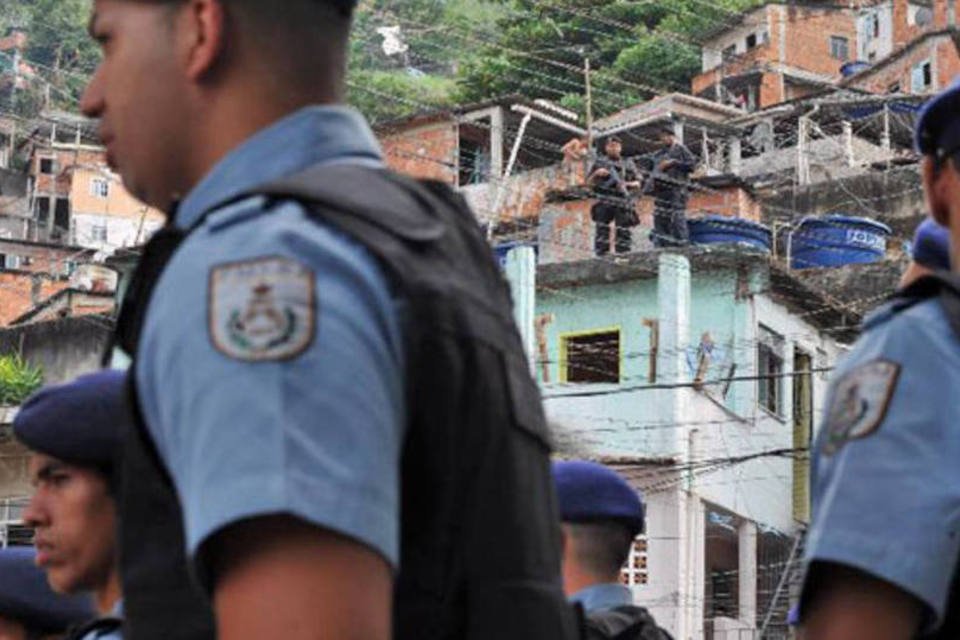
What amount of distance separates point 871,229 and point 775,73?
2262 centimetres

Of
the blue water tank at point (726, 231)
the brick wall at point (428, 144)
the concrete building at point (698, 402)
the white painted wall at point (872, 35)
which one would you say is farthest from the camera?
the white painted wall at point (872, 35)

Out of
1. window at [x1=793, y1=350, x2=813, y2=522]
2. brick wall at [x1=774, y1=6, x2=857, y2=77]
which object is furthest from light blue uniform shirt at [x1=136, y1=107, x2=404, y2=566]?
brick wall at [x1=774, y1=6, x2=857, y2=77]

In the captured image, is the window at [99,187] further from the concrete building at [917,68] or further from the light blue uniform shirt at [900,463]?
the light blue uniform shirt at [900,463]

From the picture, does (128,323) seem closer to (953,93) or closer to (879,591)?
(879,591)

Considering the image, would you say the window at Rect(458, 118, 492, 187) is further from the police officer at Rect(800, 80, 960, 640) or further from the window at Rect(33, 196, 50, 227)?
the police officer at Rect(800, 80, 960, 640)

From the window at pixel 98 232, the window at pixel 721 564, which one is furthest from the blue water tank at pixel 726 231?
the window at pixel 98 232

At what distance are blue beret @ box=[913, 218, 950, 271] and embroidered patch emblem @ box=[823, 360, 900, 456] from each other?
580 mm

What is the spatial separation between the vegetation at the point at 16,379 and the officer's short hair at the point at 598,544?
29.2 m

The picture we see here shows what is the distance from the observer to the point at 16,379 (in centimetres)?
3709

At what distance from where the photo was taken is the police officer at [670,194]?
35219 millimetres

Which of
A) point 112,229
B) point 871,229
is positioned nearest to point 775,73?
point 112,229

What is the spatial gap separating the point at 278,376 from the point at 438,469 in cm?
24

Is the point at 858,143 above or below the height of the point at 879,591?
above

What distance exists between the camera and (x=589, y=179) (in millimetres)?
38281
